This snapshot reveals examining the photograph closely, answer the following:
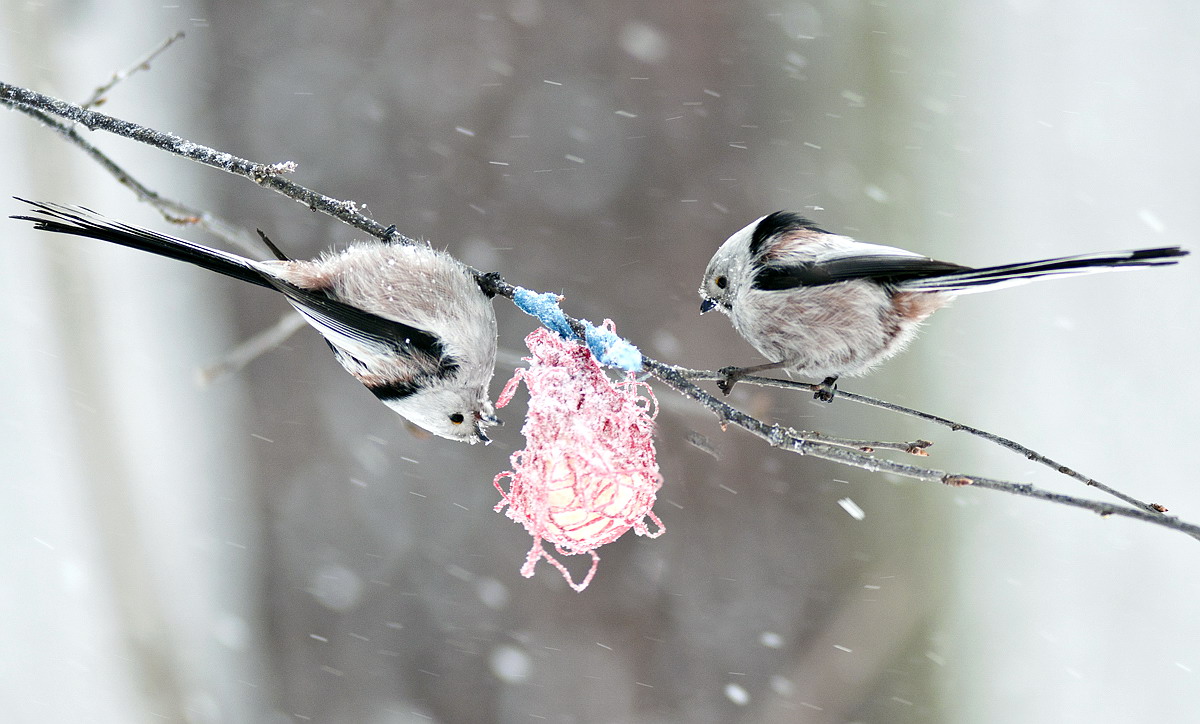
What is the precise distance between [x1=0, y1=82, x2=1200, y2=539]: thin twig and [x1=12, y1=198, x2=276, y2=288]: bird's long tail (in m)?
0.15

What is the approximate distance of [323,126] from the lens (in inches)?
132

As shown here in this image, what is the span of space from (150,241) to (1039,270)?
1282 millimetres

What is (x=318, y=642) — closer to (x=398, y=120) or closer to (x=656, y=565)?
(x=656, y=565)

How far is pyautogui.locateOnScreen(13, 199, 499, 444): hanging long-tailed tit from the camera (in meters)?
1.44

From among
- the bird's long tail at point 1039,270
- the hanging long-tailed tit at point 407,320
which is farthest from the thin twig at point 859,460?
the hanging long-tailed tit at point 407,320

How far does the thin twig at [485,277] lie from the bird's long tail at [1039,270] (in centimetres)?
29

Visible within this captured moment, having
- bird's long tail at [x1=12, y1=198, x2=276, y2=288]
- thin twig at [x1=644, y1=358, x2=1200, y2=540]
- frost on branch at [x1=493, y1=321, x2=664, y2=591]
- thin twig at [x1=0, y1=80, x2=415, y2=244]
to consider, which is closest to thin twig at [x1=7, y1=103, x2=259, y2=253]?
thin twig at [x1=0, y1=80, x2=415, y2=244]

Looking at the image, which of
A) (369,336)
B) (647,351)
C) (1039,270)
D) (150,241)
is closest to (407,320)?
(369,336)

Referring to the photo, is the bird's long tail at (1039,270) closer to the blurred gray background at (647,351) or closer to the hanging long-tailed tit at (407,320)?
the hanging long-tailed tit at (407,320)

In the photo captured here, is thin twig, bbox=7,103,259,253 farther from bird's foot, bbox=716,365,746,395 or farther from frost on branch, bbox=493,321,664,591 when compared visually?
bird's foot, bbox=716,365,746,395

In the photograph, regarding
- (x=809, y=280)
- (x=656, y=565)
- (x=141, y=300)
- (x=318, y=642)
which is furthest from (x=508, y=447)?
(x=141, y=300)

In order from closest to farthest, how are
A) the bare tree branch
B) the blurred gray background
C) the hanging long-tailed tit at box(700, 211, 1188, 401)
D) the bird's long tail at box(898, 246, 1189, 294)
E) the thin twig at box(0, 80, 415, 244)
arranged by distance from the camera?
the bird's long tail at box(898, 246, 1189, 294) < the bare tree branch < the thin twig at box(0, 80, 415, 244) < the hanging long-tailed tit at box(700, 211, 1188, 401) < the blurred gray background

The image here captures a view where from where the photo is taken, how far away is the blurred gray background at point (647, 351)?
316cm

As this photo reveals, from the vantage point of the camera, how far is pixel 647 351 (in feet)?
10.2
